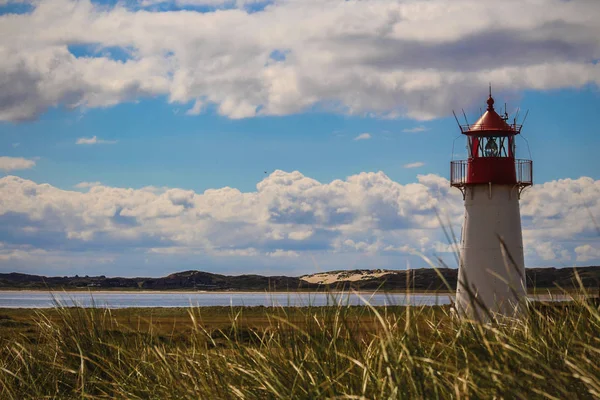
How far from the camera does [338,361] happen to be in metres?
7.71

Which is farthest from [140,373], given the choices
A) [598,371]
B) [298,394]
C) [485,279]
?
[485,279]

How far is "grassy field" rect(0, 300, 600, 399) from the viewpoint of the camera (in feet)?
19.8

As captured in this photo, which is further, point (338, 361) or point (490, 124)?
point (490, 124)

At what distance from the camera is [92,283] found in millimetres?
161875

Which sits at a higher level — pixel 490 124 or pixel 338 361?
pixel 490 124

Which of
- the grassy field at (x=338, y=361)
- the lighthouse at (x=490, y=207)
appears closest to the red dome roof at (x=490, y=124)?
the lighthouse at (x=490, y=207)

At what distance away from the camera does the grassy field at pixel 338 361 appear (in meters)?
6.04

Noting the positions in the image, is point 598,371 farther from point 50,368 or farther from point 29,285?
point 29,285

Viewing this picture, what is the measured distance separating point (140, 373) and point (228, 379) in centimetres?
141

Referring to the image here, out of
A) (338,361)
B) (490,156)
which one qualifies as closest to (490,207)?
(490,156)

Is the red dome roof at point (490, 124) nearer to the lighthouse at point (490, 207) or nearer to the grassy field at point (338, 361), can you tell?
the lighthouse at point (490, 207)

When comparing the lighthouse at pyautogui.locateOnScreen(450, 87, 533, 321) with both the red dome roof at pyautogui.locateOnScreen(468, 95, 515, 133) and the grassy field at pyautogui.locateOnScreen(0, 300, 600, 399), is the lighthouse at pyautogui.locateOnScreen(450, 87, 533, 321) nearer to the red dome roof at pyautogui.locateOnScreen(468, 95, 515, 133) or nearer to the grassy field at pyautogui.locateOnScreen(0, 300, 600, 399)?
the red dome roof at pyautogui.locateOnScreen(468, 95, 515, 133)

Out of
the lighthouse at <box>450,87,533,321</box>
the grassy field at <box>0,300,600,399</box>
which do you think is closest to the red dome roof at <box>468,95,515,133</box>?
the lighthouse at <box>450,87,533,321</box>

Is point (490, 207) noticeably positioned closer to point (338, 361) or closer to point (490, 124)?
point (490, 124)
